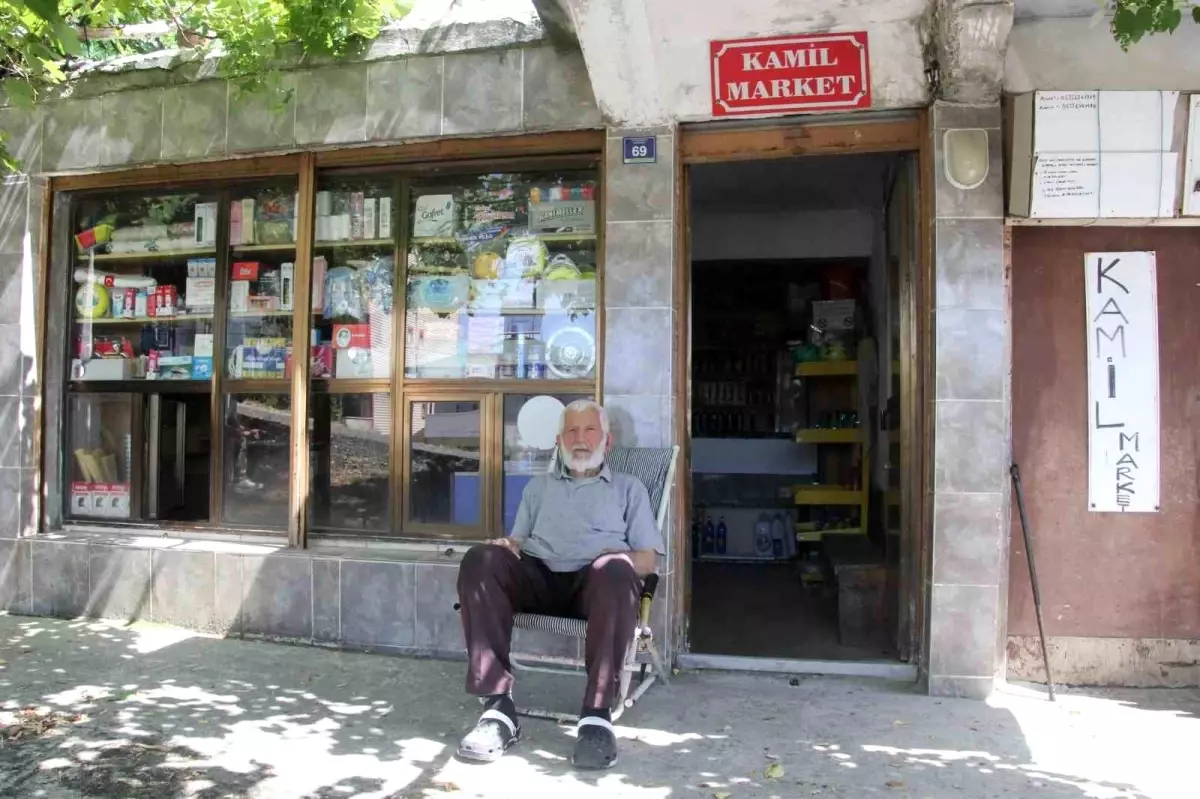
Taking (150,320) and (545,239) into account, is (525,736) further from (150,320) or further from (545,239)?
(150,320)

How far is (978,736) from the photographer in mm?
3574

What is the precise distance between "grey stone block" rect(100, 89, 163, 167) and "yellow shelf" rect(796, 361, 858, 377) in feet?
17.0

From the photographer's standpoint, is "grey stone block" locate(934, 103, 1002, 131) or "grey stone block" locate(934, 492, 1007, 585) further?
"grey stone block" locate(934, 103, 1002, 131)

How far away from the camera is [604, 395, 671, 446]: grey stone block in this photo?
4367 mm

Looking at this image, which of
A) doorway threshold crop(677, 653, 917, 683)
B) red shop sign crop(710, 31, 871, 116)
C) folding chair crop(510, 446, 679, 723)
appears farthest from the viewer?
doorway threshold crop(677, 653, 917, 683)

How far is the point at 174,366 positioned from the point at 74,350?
2.66ft

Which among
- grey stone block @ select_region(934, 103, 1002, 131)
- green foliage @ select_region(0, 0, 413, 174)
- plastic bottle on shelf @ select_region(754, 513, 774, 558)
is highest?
green foliage @ select_region(0, 0, 413, 174)

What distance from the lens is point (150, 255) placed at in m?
5.58

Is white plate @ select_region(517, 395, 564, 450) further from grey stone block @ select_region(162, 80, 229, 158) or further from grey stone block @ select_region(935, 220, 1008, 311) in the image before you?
grey stone block @ select_region(162, 80, 229, 158)

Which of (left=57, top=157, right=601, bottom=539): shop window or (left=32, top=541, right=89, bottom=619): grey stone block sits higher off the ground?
(left=57, top=157, right=601, bottom=539): shop window

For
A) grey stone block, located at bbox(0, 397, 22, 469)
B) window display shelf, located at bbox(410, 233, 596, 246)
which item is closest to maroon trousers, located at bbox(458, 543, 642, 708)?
window display shelf, located at bbox(410, 233, 596, 246)

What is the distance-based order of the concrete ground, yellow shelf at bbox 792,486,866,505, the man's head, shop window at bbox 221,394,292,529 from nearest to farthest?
the concrete ground → the man's head → shop window at bbox 221,394,292,529 → yellow shelf at bbox 792,486,866,505

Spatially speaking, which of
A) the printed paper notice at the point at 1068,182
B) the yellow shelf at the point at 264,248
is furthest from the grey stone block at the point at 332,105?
the printed paper notice at the point at 1068,182

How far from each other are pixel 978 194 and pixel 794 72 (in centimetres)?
104
